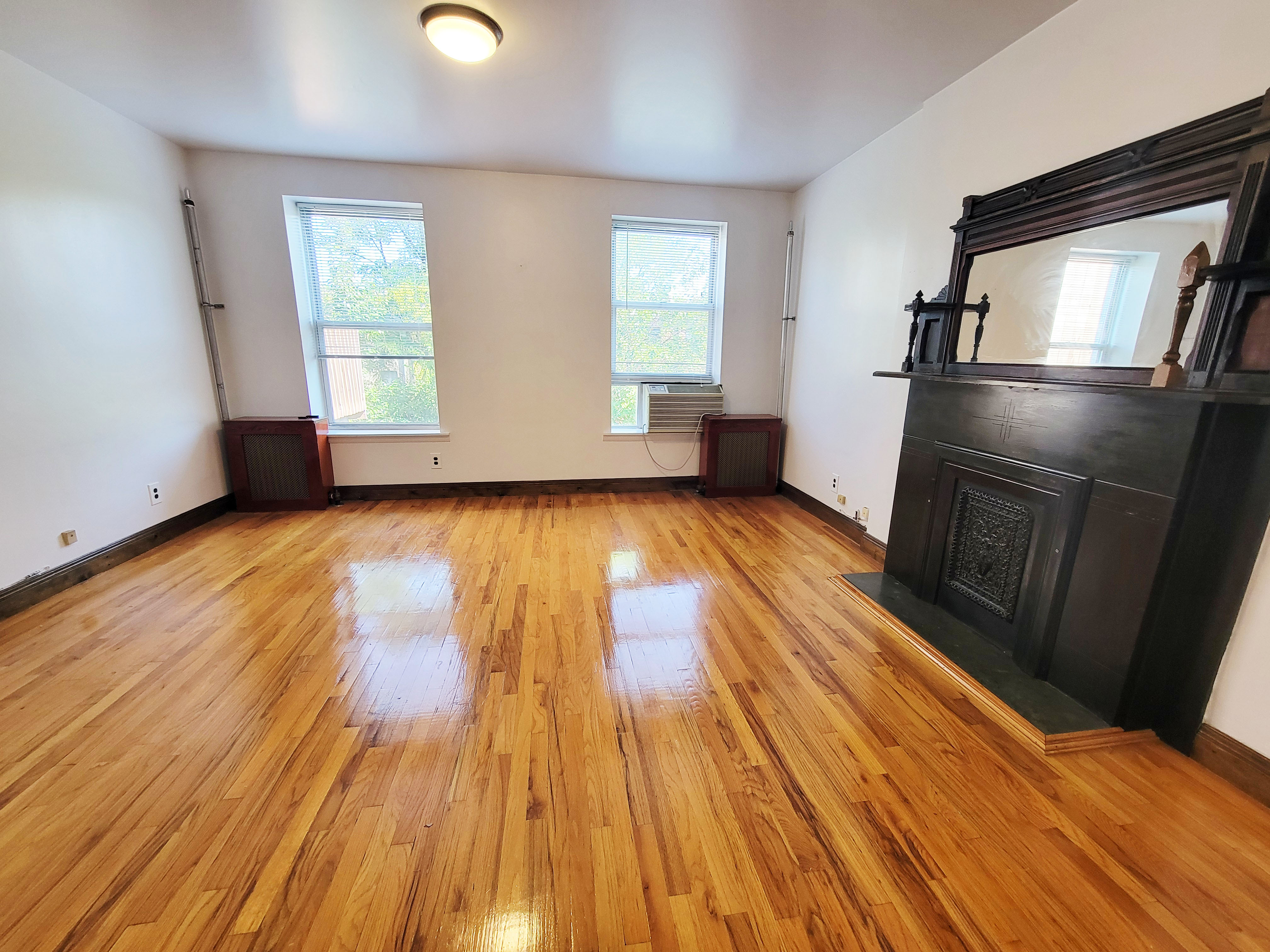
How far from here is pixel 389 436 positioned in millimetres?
4109

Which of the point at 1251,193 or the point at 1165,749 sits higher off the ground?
the point at 1251,193

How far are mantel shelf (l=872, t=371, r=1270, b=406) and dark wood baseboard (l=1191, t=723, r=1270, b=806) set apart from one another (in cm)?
104

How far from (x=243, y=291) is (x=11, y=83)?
1.47 meters

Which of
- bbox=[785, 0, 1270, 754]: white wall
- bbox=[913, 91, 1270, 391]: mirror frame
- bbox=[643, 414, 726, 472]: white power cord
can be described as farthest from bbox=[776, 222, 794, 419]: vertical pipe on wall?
bbox=[913, 91, 1270, 391]: mirror frame

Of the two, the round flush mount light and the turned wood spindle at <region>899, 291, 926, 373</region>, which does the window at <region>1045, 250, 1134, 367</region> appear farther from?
the round flush mount light

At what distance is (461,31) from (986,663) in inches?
134

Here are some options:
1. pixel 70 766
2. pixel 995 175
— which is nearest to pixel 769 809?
pixel 70 766

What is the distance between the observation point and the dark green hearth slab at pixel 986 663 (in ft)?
5.48

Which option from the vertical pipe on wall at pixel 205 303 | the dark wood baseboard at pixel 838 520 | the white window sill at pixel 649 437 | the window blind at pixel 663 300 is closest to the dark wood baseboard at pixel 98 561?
the vertical pipe on wall at pixel 205 303

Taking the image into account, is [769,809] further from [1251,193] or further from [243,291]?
[243,291]

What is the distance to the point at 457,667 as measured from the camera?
6.48ft

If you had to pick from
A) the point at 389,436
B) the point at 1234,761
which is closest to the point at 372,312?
the point at 389,436

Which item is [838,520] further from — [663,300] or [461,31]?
[461,31]

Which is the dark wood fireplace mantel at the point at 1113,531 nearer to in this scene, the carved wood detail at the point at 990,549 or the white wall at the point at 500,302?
the carved wood detail at the point at 990,549
